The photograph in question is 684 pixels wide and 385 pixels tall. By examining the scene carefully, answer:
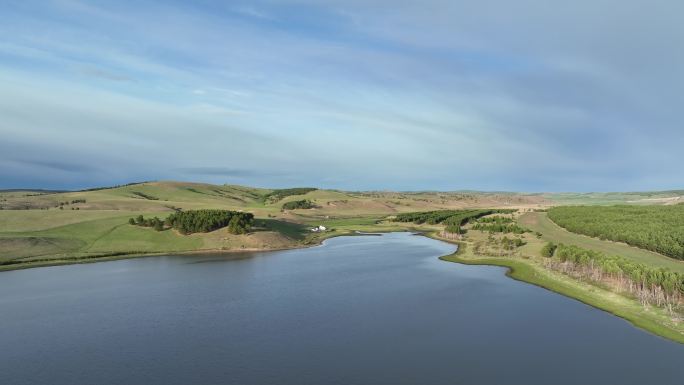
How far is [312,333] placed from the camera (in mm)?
48062

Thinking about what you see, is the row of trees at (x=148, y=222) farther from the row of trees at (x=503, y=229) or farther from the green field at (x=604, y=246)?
the green field at (x=604, y=246)

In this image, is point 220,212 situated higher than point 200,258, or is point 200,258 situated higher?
point 220,212

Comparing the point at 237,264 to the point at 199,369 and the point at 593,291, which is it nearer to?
the point at 199,369

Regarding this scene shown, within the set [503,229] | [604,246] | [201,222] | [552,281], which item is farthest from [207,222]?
[604,246]

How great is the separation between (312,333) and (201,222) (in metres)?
87.2

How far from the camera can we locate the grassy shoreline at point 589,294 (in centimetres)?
5000

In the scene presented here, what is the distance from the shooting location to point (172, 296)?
6538 centimetres

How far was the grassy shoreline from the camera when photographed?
50000mm

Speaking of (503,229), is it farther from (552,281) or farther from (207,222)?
(207,222)


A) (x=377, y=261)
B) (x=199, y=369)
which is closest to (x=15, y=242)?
(x=377, y=261)

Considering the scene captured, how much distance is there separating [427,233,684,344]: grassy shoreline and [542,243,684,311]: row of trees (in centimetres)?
225

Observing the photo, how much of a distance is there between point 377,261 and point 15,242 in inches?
3298

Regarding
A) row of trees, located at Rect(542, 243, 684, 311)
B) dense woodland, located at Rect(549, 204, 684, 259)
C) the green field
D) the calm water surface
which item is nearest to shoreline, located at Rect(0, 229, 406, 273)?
the calm water surface

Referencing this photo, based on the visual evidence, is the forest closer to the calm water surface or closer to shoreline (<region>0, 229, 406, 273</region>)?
shoreline (<region>0, 229, 406, 273</region>)
